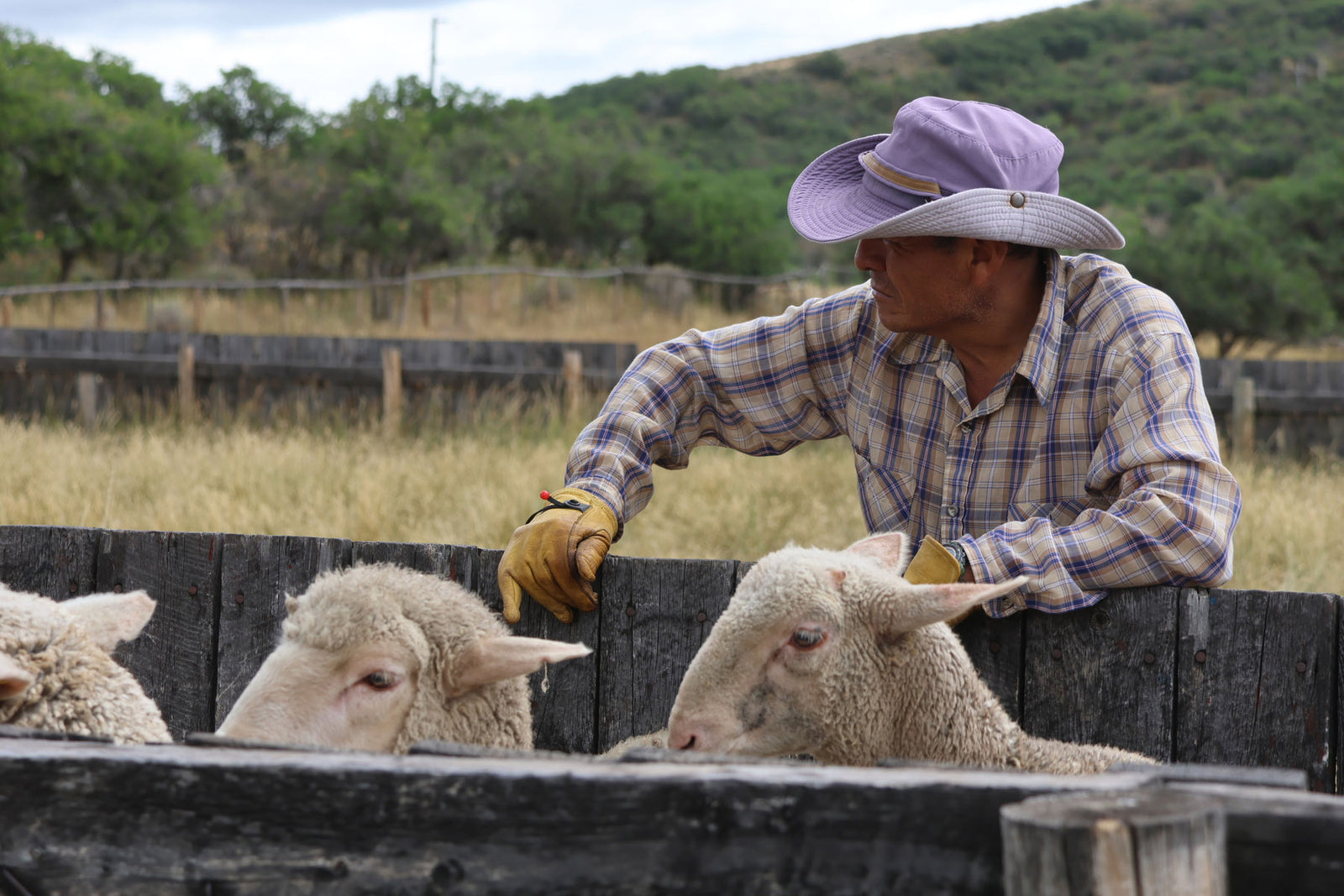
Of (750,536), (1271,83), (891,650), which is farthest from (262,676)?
(1271,83)

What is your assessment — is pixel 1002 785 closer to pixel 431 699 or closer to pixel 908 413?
pixel 431 699

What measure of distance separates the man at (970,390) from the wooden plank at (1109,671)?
0.28ft

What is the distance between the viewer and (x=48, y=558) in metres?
3.12

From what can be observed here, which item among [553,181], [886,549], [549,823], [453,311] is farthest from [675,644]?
[553,181]

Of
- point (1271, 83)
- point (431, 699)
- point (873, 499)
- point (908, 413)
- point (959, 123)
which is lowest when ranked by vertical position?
point (431, 699)

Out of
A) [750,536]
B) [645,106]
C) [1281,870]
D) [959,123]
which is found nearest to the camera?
[1281,870]

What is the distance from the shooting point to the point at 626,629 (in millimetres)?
2914

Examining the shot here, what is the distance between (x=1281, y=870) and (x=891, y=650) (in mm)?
1163

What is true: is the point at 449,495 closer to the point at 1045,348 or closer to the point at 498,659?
the point at 1045,348

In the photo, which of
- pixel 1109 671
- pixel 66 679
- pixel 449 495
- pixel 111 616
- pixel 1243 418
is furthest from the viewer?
pixel 1243 418

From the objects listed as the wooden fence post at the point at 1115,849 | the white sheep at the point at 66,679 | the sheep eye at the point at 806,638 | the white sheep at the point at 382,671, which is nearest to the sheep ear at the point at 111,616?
the white sheep at the point at 66,679

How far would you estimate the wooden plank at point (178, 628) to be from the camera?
3.00 m

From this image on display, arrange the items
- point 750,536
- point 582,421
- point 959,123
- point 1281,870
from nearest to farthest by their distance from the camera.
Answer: point 1281,870 < point 959,123 < point 750,536 < point 582,421

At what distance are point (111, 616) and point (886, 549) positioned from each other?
61.0 inches
